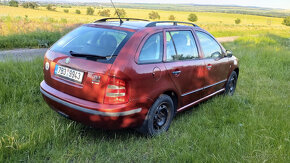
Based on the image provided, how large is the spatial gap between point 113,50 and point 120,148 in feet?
4.08

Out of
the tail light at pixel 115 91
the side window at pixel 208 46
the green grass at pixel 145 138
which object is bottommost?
Answer: the green grass at pixel 145 138

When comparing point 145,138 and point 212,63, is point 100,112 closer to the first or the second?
point 145,138

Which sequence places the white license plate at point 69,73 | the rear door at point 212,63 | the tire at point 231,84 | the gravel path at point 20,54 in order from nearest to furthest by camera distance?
the white license plate at point 69,73, the rear door at point 212,63, the tire at point 231,84, the gravel path at point 20,54

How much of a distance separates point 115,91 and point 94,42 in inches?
34.4

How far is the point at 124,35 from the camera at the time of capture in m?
3.13

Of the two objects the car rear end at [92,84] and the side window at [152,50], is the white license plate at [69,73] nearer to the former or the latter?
the car rear end at [92,84]

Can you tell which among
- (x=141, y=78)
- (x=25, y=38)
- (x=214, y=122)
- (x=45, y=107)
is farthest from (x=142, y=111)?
(x=25, y=38)

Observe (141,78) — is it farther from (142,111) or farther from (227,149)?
(227,149)

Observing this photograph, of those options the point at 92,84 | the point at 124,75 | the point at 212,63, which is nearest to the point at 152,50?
the point at 124,75

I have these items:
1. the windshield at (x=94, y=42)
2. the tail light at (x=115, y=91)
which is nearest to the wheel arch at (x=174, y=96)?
the tail light at (x=115, y=91)

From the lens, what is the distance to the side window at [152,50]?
3.06 m

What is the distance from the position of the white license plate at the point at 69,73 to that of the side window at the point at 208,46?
2.32 metres

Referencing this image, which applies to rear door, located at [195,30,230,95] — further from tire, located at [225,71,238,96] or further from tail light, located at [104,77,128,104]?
tail light, located at [104,77,128,104]

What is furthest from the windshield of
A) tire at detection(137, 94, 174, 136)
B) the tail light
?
tire at detection(137, 94, 174, 136)
